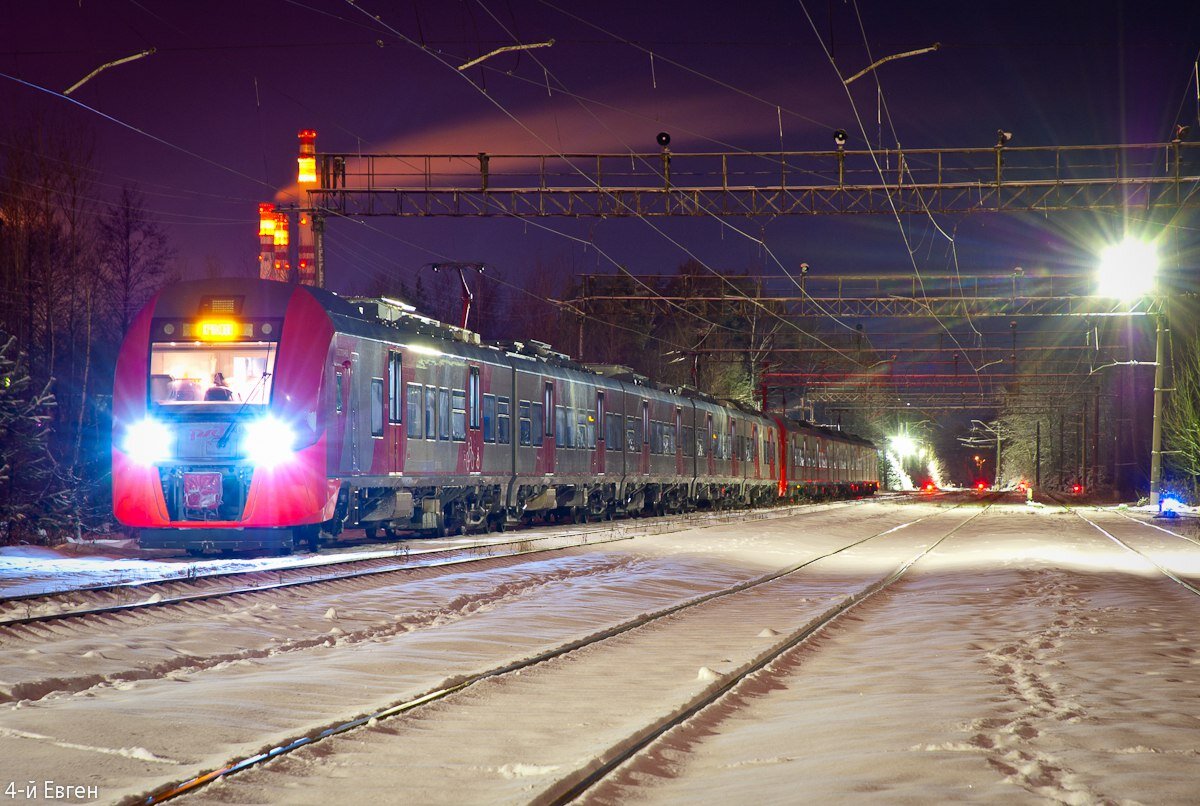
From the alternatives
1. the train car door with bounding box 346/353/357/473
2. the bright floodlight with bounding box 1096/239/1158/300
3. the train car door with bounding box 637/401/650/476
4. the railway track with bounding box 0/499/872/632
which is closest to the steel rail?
the railway track with bounding box 0/499/872/632

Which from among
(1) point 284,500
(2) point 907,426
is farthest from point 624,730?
(2) point 907,426

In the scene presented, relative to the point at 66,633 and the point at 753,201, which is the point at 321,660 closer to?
the point at 66,633

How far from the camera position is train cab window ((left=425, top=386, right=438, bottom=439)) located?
22.6m

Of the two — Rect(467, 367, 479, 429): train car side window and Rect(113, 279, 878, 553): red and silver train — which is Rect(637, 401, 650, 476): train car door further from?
Rect(467, 367, 479, 429): train car side window

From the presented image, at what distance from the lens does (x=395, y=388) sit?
21.3 metres

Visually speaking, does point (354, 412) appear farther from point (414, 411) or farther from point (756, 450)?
point (756, 450)

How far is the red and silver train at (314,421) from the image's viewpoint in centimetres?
1794

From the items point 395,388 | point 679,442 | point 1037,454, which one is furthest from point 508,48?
point 1037,454

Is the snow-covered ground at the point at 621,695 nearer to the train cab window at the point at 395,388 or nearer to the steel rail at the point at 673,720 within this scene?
the steel rail at the point at 673,720

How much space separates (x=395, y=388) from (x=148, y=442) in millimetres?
4294

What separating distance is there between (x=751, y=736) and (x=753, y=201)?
935 inches

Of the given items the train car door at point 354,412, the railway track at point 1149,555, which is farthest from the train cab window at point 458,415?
the railway track at point 1149,555

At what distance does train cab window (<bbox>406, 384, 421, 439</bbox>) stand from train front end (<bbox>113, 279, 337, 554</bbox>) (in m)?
3.17

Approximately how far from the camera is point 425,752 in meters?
6.57
